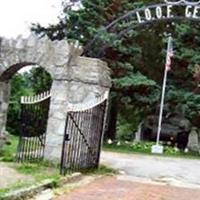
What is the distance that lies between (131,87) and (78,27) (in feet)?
10.7

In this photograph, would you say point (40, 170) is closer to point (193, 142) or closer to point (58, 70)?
point (58, 70)

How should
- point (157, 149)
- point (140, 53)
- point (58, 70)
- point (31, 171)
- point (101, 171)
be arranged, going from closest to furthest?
point (31, 171), point (58, 70), point (101, 171), point (157, 149), point (140, 53)

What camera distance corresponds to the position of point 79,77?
37.8 feet

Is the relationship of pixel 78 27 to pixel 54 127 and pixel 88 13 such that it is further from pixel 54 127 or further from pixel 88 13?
pixel 54 127

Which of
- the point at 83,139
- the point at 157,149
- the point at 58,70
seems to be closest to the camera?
the point at 83,139

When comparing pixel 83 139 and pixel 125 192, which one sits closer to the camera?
pixel 125 192

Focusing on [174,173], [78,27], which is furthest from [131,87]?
[174,173]

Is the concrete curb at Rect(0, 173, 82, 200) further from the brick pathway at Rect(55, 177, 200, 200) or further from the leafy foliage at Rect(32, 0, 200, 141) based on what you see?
the leafy foliage at Rect(32, 0, 200, 141)

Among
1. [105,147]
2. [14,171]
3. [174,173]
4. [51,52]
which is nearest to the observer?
[14,171]

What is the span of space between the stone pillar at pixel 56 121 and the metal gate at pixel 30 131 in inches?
9.0

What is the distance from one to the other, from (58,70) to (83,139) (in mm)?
1505

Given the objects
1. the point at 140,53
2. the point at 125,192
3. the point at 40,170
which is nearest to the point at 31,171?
the point at 40,170

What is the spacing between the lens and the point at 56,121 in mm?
11289

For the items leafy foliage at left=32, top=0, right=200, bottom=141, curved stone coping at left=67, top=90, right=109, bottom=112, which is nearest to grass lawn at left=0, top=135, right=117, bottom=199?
curved stone coping at left=67, top=90, right=109, bottom=112
